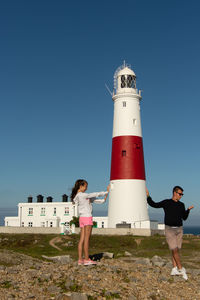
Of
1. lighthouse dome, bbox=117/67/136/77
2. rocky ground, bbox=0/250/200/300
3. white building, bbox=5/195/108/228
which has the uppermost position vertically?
lighthouse dome, bbox=117/67/136/77

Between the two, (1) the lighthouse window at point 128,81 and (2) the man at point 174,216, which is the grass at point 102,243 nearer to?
(1) the lighthouse window at point 128,81

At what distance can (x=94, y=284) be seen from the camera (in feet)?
31.4

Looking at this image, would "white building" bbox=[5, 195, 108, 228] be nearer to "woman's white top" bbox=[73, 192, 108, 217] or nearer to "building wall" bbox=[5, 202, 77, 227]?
"building wall" bbox=[5, 202, 77, 227]

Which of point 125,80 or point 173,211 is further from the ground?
point 125,80

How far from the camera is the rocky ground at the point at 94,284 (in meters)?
8.70

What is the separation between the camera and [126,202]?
3888 centimetres

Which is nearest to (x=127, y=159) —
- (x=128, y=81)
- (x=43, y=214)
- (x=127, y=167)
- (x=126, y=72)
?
(x=127, y=167)

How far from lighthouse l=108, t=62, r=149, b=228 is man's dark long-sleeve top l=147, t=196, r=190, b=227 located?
27591 mm

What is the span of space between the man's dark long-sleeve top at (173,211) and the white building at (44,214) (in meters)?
41.8

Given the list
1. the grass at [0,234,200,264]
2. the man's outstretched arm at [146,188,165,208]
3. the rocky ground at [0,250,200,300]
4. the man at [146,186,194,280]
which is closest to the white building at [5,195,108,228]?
the grass at [0,234,200,264]

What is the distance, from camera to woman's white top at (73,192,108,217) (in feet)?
37.2

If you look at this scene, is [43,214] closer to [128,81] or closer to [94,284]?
[128,81]

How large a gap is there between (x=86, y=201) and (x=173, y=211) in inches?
107

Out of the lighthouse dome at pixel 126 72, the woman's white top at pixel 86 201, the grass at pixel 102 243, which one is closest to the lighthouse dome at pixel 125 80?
the lighthouse dome at pixel 126 72
